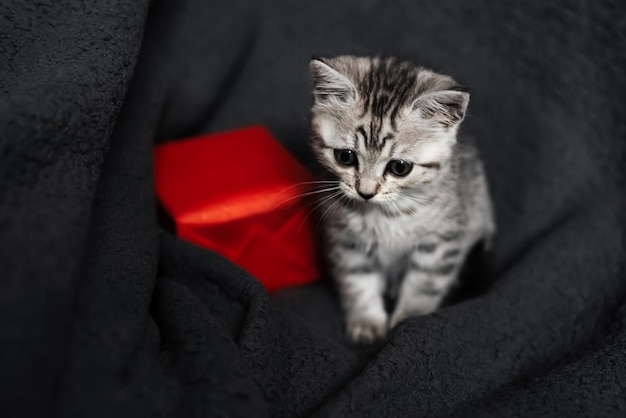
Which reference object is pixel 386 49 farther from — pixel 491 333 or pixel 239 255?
pixel 491 333

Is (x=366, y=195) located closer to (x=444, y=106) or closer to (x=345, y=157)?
(x=345, y=157)

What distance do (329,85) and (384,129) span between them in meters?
0.13

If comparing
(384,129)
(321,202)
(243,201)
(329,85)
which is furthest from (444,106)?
(243,201)

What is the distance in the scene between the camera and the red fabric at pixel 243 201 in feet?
4.17

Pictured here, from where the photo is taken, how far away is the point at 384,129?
112 cm

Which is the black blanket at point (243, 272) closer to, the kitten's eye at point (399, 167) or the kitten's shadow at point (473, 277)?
the kitten's shadow at point (473, 277)

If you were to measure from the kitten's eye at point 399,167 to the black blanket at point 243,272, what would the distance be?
11.0 inches

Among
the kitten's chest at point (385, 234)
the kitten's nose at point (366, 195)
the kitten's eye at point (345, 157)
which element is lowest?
the kitten's chest at point (385, 234)

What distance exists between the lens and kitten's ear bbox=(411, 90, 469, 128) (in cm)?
105

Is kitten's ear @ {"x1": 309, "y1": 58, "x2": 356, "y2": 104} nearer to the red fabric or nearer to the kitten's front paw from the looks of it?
the red fabric

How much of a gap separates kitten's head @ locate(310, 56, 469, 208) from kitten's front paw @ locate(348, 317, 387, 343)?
0.28 meters

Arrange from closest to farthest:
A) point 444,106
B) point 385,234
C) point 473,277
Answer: point 444,106 < point 385,234 < point 473,277

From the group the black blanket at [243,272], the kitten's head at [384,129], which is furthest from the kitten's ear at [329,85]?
the black blanket at [243,272]

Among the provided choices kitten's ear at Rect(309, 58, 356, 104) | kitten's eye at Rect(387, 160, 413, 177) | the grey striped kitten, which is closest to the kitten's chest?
the grey striped kitten
